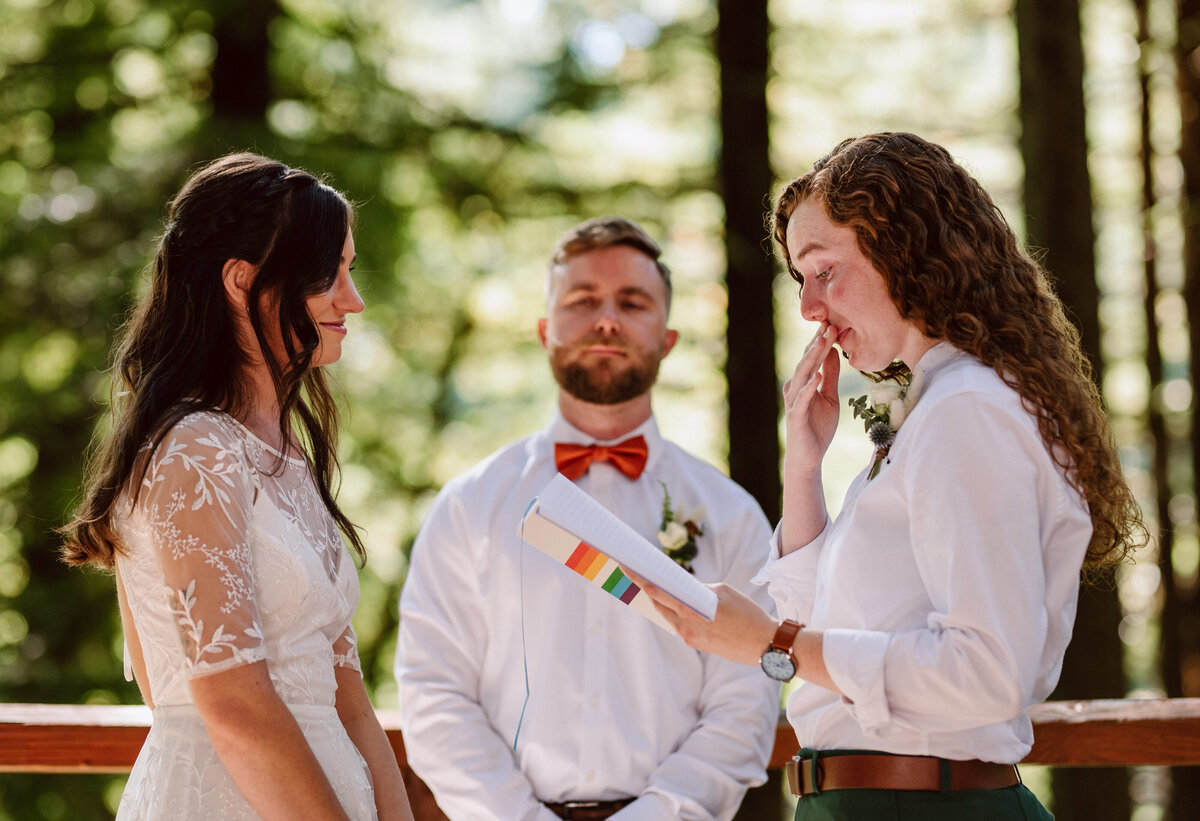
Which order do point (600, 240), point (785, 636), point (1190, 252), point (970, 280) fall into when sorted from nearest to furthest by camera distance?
point (785, 636), point (970, 280), point (600, 240), point (1190, 252)

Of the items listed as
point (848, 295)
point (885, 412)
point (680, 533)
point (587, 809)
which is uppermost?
point (848, 295)

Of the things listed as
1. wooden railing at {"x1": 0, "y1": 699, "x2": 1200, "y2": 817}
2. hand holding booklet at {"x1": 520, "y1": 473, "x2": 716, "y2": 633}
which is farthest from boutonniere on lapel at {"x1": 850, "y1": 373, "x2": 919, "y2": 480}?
wooden railing at {"x1": 0, "y1": 699, "x2": 1200, "y2": 817}

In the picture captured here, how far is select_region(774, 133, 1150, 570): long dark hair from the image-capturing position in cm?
204

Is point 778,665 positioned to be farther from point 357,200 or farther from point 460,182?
point 460,182

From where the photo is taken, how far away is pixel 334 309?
243cm

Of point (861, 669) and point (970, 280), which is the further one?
point (970, 280)

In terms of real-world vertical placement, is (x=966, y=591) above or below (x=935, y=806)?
above

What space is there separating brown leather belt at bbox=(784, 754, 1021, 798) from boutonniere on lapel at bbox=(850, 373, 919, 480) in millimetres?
543

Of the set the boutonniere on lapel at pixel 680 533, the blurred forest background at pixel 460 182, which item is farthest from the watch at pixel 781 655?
the blurred forest background at pixel 460 182

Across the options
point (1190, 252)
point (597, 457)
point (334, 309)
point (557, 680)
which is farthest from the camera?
point (1190, 252)

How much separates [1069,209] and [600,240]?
8.96 feet

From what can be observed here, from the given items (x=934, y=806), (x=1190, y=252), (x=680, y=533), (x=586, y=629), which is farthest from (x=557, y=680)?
(x=1190, y=252)

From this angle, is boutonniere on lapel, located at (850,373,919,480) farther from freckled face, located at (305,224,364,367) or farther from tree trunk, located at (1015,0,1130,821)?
tree trunk, located at (1015,0,1130,821)

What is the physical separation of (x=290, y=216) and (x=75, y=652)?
22.0ft
